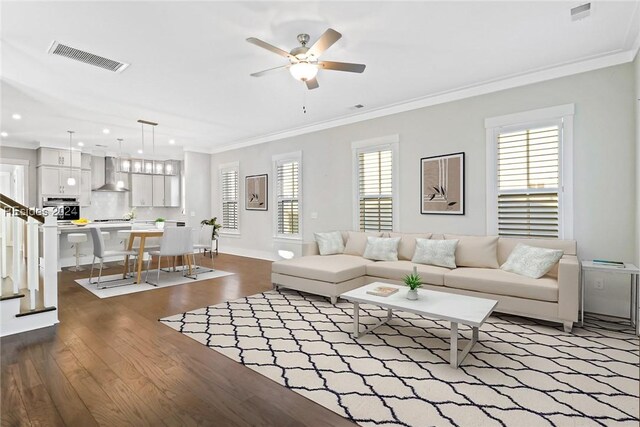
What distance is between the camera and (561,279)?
3.19 meters

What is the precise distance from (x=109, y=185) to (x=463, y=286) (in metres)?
9.01

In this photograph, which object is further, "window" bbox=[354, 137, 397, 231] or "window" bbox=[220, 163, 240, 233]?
"window" bbox=[220, 163, 240, 233]

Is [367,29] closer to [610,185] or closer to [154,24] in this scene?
[154,24]

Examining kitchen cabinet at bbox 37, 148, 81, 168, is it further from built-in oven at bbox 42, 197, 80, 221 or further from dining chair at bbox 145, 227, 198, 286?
dining chair at bbox 145, 227, 198, 286

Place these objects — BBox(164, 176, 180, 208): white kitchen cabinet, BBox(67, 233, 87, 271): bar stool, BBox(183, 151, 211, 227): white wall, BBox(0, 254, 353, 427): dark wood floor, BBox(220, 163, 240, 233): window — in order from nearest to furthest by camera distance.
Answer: BBox(0, 254, 353, 427): dark wood floor → BBox(67, 233, 87, 271): bar stool → BBox(220, 163, 240, 233): window → BBox(183, 151, 211, 227): white wall → BBox(164, 176, 180, 208): white kitchen cabinet

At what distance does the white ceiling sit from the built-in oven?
2728 mm

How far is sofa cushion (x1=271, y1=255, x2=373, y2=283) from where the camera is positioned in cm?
424

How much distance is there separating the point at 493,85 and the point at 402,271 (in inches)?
110

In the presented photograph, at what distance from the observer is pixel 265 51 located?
354 centimetres

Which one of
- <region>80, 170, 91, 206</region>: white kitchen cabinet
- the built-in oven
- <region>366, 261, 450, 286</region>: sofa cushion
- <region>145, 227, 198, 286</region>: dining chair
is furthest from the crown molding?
the built-in oven

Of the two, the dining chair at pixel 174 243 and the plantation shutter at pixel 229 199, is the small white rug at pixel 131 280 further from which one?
the plantation shutter at pixel 229 199

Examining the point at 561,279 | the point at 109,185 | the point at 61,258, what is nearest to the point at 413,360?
the point at 561,279

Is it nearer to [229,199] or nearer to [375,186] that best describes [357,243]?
[375,186]

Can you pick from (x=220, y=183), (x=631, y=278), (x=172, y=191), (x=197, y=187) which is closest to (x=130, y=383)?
(x=631, y=278)
